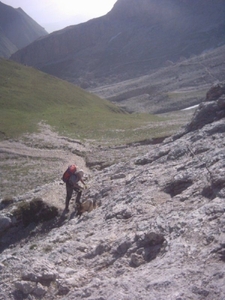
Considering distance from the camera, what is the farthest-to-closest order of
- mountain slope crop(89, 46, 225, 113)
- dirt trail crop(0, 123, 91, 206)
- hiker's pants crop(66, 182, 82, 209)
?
mountain slope crop(89, 46, 225, 113)
dirt trail crop(0, 123, 91, 206)
hiker's pants crop(66, 182, 82, 209)

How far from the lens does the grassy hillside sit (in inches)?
2200

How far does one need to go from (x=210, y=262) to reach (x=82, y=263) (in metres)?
4.36

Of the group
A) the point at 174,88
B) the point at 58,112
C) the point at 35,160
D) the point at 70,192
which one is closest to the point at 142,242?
the point at 70,192

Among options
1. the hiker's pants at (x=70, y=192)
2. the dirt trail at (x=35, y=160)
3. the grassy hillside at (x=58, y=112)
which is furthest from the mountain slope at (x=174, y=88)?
the hiker's pants at (x=70, y=192)

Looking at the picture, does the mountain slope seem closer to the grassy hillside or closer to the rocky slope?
the grassy hillside

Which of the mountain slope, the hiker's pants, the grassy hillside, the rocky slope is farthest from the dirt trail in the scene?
the mountain slope

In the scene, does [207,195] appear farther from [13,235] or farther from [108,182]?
[13,235]

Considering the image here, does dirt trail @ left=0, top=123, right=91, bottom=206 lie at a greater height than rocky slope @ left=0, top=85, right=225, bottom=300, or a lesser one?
lesser

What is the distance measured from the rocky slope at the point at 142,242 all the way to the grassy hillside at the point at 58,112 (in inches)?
1239

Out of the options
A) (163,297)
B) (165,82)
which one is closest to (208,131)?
(163,297)

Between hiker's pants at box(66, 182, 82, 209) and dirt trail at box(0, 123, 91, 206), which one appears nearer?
hiker's pants at box(66, 182, 82, 209)

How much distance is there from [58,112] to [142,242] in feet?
213

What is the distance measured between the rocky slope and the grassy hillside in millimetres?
31458

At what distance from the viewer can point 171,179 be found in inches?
589
